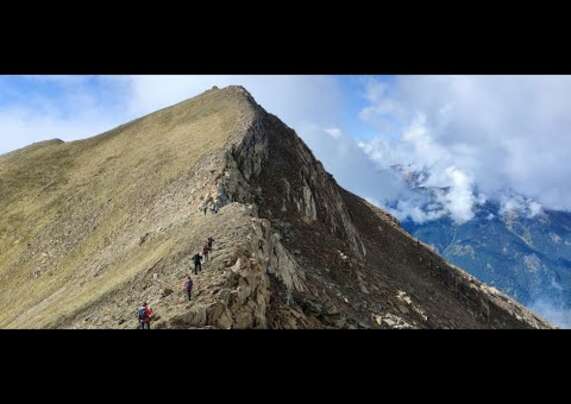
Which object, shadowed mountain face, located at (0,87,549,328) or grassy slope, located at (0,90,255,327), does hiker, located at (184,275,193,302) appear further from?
grassy slope, located at (0,90,255,327)

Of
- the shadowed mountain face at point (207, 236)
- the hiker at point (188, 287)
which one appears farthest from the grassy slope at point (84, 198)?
the hiker at point (188, 287)

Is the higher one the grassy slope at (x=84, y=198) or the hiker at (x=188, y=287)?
the grassy slope at (x=84, y=198)

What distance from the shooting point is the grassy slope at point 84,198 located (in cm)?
3850

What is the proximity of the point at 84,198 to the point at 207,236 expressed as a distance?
36.1 m

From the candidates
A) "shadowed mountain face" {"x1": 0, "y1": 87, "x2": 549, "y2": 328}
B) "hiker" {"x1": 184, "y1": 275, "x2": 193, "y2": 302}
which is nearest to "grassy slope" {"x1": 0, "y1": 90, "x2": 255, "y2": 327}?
"shadowed mountain face" {"x1": 0, "y1": 87, "x2": 549, "y2": 328}

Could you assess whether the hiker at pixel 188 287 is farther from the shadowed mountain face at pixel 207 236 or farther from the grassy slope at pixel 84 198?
the grassy slope at pixel 84 198

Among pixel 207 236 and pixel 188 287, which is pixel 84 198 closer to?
pixel 207 236

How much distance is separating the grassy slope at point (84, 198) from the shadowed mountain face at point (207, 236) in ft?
0.69

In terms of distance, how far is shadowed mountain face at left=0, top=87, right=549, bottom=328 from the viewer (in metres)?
24.2

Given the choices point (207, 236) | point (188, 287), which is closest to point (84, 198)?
point (207, 236)

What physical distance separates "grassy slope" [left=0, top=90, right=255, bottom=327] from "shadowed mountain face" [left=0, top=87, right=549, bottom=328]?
8.3 inches
